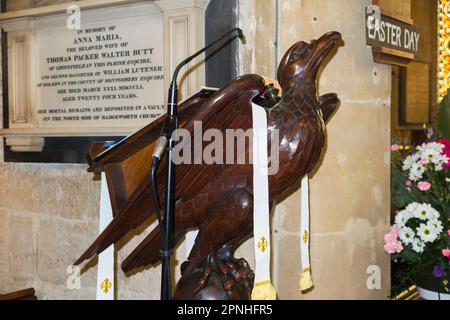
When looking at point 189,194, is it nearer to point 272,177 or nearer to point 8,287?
point 272,177

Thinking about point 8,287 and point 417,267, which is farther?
point 8,287

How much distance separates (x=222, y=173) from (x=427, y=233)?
967 mm

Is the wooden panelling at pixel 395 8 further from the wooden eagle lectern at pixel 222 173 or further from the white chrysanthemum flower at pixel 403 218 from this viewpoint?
the wooden eagle lectern at pixel 222 173

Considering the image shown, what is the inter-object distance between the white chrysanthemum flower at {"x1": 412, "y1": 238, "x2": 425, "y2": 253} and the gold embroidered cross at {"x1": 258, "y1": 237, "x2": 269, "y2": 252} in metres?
0.91

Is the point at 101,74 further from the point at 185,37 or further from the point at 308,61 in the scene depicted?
the point at 308,61

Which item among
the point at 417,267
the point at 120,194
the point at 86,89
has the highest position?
the point at 86,89

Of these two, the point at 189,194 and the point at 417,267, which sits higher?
the point at 189,194

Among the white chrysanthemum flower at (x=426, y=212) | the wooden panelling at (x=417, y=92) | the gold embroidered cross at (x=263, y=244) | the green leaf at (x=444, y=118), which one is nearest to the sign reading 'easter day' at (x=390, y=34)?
the green leaf at (x=444, y=118)

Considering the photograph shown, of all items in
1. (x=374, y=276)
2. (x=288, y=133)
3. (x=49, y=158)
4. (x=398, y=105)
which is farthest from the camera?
(x=398, y=105)

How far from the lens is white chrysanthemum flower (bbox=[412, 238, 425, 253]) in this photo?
1.88m

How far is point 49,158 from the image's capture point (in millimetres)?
2186

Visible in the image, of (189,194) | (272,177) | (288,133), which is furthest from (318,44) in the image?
(189,194)

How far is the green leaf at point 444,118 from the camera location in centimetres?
206

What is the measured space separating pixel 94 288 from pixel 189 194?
1.06 m
